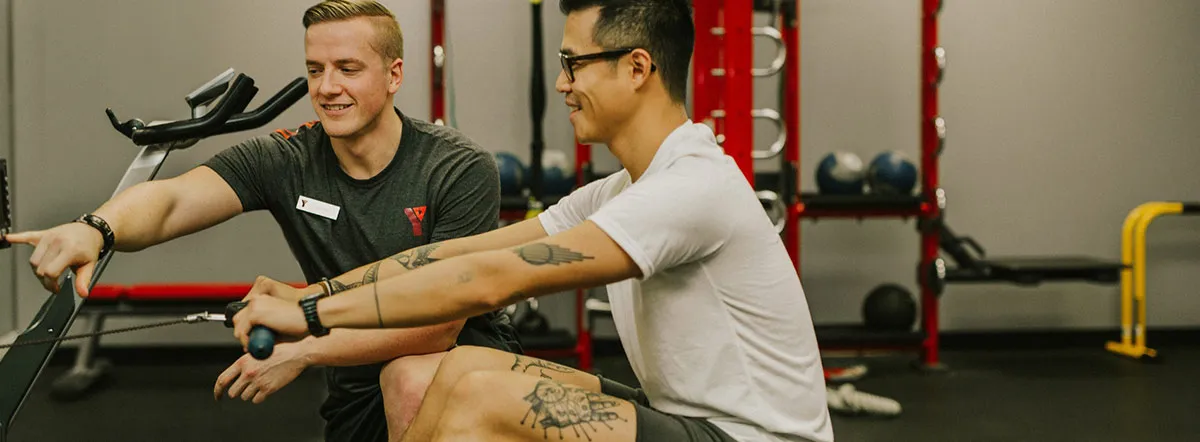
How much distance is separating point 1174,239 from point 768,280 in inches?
169

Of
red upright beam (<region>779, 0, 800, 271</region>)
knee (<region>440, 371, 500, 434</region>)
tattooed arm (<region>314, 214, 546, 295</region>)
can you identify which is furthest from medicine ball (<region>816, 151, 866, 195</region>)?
knee (<region>440, 371, 500, 434</region>)

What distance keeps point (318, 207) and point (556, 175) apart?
2.26 metres

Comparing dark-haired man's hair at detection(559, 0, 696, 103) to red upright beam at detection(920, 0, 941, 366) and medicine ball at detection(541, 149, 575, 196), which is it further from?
red upright beam at detection(920, 0, 941, 366)

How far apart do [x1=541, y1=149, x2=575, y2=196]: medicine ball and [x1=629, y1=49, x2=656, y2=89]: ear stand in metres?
2.65

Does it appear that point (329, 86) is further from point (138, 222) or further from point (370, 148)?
point (138, 222)

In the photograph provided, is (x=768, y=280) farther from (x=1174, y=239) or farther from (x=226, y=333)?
(x=1174, y=239)

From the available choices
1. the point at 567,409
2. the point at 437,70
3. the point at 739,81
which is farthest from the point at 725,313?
the point at 437,70

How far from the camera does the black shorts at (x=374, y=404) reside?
2.04m

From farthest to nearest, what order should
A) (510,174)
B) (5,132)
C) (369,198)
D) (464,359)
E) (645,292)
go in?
1. (5,132)
2. (510,174)
3. (369,198)
4. (464,359)
5. (645,292)

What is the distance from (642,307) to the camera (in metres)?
1.55

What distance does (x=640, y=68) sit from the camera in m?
1.60

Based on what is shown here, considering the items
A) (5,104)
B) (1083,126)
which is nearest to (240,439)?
(5,104)

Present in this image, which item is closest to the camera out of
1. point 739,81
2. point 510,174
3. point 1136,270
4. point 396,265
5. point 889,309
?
point 396,265

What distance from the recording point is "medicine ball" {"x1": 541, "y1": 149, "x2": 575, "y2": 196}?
4281 millimetres
